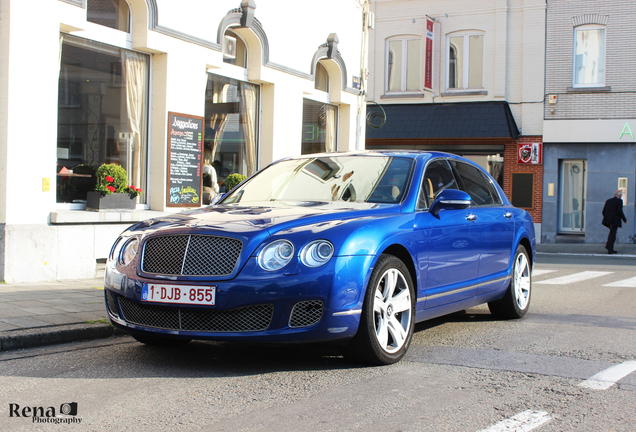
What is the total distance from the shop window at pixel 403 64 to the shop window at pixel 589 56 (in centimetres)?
507

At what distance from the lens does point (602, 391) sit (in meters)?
4.49

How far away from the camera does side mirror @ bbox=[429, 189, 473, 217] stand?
5.83 metres

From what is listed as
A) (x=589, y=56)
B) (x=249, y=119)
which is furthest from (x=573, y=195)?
(x=249, y=119)

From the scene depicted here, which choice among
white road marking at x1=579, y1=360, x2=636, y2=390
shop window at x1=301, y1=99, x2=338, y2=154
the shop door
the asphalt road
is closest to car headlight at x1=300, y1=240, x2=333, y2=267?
the asphalt road

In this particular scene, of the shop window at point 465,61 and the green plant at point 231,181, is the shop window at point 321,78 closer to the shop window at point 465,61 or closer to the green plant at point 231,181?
the green plant at point 231,181

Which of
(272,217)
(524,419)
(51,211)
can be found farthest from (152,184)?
(524,419)

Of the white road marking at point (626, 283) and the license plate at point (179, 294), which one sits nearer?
the license plate at point (179, 294)

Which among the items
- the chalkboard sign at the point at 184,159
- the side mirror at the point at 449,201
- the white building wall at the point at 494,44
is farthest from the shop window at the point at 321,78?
the side mirror at the point at 449,201

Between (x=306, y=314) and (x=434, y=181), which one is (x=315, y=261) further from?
(x=434, y=181)

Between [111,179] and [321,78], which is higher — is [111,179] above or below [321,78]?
below

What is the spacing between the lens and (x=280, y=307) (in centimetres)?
460

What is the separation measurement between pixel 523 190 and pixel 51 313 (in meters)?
19.2

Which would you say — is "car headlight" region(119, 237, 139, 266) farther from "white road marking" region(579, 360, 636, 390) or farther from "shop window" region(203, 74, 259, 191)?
"shop window" region(203, 74, 259, 191)

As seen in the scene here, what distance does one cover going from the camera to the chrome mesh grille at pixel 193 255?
470cm
